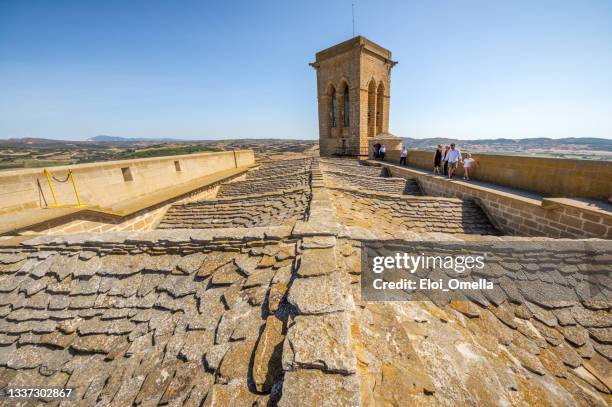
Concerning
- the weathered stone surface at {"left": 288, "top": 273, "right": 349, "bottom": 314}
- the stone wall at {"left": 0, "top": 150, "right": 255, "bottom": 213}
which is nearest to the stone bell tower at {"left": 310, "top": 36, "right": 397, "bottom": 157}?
the stone wall at {"left": 0, "top": 150, "right": 255, "bottom": 213}

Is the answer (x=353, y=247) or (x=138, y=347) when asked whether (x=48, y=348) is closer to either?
(x=138, y=347)

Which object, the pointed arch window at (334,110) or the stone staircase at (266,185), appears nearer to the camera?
the stone staircase at (266,185)

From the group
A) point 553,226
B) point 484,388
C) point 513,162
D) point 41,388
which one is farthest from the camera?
point 513,162

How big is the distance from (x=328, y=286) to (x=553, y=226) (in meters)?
6.62

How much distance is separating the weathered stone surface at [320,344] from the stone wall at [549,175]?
317 inches

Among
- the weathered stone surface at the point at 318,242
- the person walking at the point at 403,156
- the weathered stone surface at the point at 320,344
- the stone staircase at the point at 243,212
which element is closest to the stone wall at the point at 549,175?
the person walking at the point at 403,156

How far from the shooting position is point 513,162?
7.89 m

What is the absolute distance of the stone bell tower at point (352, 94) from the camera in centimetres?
1648

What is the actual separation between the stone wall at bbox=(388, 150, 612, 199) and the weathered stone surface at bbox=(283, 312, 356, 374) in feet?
26.4

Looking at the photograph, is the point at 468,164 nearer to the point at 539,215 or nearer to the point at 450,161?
the point at 450,161

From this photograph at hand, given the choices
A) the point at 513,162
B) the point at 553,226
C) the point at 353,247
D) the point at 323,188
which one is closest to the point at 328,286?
the point at 353,247

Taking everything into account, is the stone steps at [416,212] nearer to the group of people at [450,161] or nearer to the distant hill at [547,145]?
the group of people at [450,161]

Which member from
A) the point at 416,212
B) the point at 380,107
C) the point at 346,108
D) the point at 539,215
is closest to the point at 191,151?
the point at 346,108

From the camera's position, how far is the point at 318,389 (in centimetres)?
128
